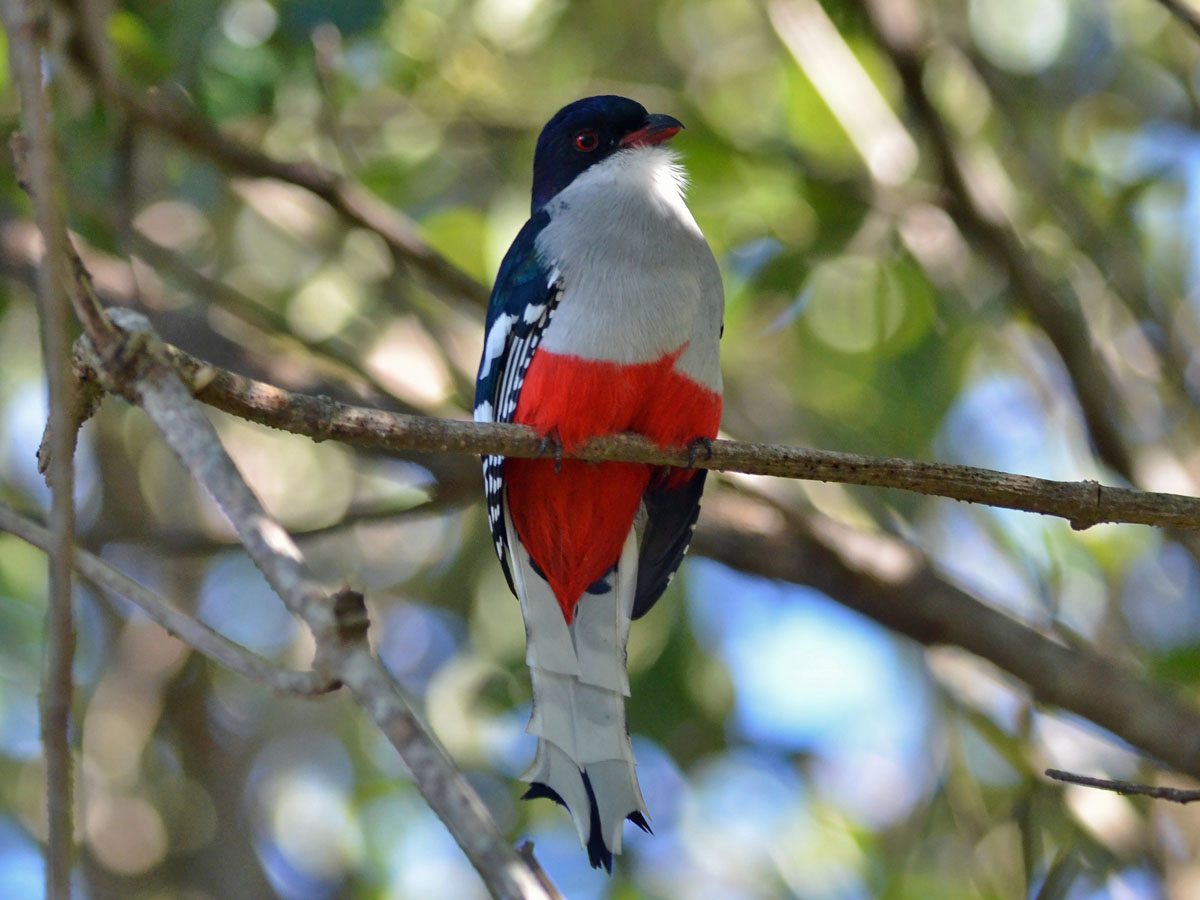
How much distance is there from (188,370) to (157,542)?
2.34m

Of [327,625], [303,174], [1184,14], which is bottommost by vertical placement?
[327,625]

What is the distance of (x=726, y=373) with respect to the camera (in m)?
5.64

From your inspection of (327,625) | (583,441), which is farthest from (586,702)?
(327,625)

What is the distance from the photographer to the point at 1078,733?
5.20m

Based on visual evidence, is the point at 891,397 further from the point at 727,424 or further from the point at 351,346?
the point at 351,346

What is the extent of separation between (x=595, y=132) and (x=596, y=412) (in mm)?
1300

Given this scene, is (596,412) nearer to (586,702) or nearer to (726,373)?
(586,702)

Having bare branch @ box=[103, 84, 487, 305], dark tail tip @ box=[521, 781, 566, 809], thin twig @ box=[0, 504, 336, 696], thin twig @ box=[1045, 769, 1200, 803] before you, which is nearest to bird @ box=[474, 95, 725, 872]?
dark tail tip @ box=[521, 781, 566, 809]

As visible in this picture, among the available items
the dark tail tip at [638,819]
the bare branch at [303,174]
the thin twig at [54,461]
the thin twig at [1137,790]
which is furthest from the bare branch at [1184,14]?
the thin twig at [54,461]

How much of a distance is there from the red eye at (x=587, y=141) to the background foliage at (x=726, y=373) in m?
0.62

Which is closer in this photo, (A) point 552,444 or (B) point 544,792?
(B) point 544,792

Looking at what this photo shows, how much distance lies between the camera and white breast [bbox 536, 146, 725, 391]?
3371mm

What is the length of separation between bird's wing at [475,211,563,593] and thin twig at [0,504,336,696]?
187cm

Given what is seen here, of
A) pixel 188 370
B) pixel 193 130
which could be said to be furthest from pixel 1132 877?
pixel 193 130
